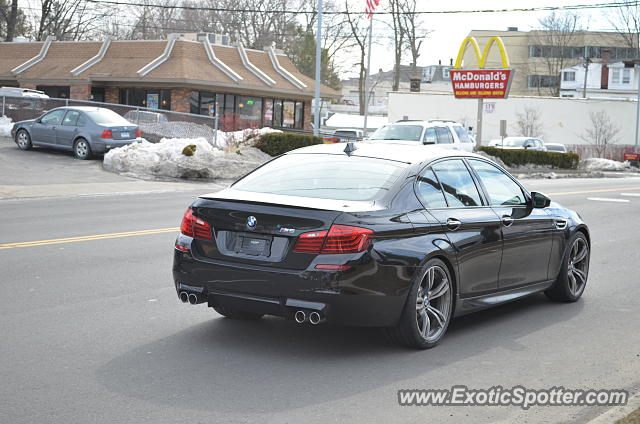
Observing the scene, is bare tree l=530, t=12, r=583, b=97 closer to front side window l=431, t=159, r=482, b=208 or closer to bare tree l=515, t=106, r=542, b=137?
bare tree l=515, t=106, r=542, b=137

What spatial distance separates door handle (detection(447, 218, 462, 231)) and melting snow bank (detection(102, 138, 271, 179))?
18655 mm

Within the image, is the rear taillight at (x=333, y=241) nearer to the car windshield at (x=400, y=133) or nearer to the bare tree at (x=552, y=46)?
the car windshield at (x=400, y=133)

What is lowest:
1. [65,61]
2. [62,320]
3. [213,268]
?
[62,320]

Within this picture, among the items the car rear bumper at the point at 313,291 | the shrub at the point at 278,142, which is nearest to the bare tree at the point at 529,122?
the shrub at the point at 278,142

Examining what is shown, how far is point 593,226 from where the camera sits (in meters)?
16.0

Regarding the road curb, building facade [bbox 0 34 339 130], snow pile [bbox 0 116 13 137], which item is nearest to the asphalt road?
the road curb

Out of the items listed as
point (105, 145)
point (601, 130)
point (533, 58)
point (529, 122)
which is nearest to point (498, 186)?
point (105, 145)

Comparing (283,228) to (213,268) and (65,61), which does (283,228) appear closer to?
(213,268)

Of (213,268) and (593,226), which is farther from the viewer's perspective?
(593,226)

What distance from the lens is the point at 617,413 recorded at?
5.07 m

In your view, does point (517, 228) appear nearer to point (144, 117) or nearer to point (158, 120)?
point (158, 120)

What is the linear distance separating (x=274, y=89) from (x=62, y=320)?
42.2 metres

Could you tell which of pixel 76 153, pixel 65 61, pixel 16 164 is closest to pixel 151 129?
pixel 76 153

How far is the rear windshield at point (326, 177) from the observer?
6656mm
